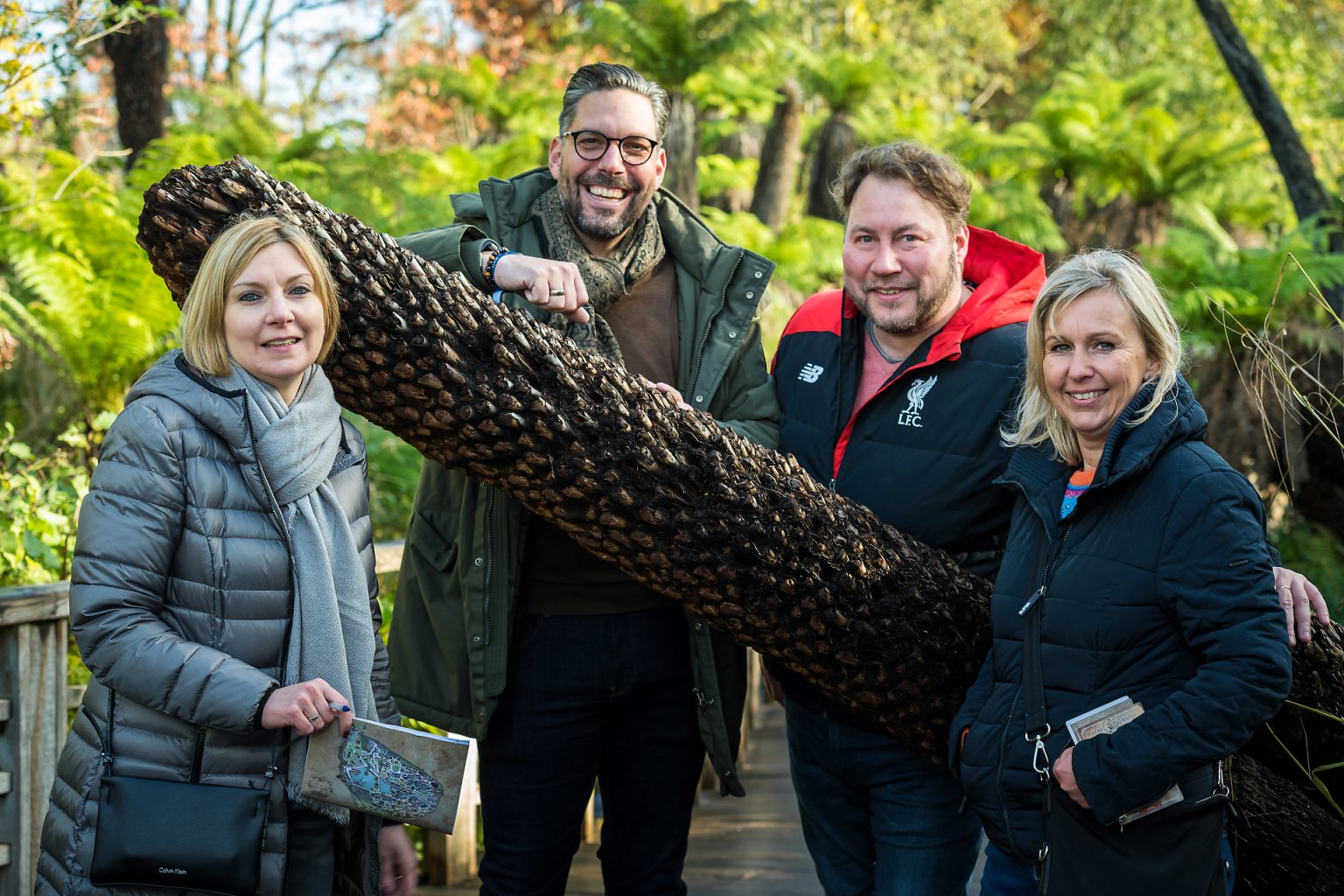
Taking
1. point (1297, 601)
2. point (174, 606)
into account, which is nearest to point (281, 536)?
point (174, 606)

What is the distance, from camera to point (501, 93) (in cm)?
1324

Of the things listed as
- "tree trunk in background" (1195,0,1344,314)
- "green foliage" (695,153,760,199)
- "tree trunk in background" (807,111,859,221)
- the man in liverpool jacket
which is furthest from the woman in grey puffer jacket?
"tree trunk in background" (807,111,859,221)

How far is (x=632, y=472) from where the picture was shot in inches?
102

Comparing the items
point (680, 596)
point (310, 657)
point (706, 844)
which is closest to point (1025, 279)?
point (680, 596)

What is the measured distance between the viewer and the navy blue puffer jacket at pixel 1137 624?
2.05 m

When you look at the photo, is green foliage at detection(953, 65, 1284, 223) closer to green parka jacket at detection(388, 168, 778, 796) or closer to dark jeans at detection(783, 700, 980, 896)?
green parka jacket at detection(388, 168, 778, 796)

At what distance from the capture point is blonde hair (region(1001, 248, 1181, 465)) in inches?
93.0

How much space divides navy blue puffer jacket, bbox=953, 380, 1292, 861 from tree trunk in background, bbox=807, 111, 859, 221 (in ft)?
31.0

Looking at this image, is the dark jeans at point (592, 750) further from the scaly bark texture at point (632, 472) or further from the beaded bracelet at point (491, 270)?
the beaded bracelet at point (491, 270)

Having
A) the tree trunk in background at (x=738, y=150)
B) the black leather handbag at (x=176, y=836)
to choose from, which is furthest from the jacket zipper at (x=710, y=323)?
the tree trunk in background at (x=738, y=150)

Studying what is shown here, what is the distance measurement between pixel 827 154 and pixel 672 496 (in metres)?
9.74

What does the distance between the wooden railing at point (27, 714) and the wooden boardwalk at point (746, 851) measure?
160cm

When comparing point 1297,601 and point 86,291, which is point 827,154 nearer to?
point 86,291

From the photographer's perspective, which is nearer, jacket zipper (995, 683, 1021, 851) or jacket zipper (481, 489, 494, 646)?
jacket zipper (995, 683, 1021, 851)
